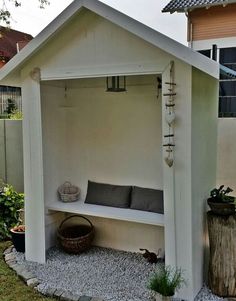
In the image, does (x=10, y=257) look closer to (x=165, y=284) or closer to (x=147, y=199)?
(x=147, y=199)

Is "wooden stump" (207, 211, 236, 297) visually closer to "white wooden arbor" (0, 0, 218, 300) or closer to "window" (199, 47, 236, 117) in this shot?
"white wooden arbor" (0, 0, 218, 300)

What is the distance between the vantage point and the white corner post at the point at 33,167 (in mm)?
5137

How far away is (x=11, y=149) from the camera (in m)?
8.24

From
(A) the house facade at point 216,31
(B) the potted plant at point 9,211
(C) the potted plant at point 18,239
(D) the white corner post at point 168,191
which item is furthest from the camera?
(A) the house facade at point 216,31

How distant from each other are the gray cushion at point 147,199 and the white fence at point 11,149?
3792 millimetres

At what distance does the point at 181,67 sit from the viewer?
4074 mm

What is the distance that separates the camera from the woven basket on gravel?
5554 mm

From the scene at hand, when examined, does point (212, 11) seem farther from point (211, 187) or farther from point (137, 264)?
point (137, 264)

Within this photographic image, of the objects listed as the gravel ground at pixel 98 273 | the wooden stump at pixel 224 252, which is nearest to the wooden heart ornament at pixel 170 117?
the wooden stump at pixel 224 252

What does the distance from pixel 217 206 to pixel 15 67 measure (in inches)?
135

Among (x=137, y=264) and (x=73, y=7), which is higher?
(x=73, y=7)

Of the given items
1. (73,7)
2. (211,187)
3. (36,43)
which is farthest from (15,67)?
(211,187)

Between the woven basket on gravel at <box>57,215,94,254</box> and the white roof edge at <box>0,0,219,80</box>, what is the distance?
2844 mm

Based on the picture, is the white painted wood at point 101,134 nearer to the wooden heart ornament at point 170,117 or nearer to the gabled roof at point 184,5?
the wooden heart ornament at point 170,117
